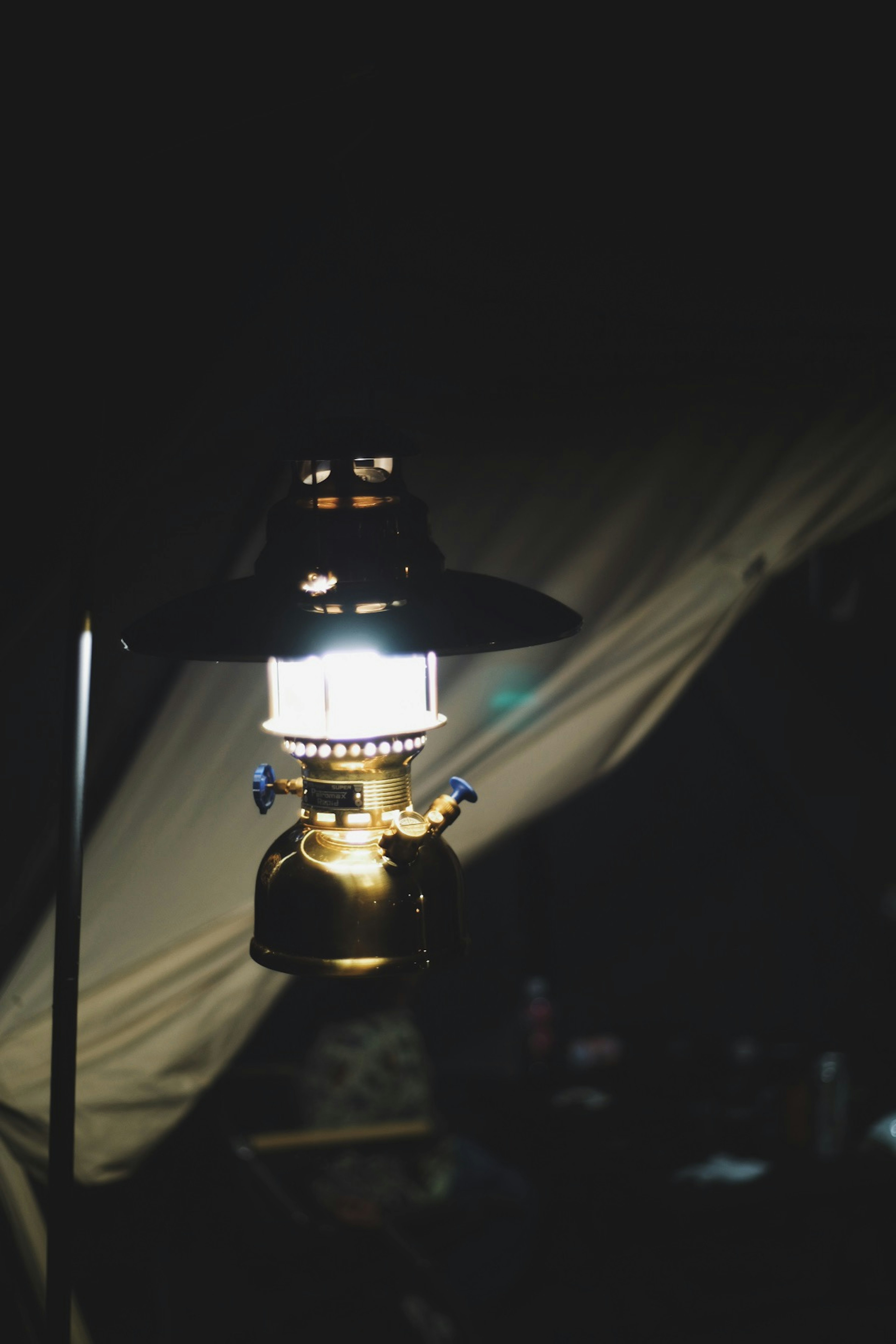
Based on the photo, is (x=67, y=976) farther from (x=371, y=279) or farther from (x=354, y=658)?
(x=371, y=279)

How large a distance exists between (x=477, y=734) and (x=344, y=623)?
2.39 feet

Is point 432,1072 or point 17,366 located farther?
point 432,1072

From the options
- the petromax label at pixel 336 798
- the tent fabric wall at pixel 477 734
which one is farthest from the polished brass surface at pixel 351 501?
the tent fabric wall at pixel 477 734

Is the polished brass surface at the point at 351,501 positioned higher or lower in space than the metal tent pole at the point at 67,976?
higher

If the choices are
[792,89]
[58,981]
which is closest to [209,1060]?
[58,981]

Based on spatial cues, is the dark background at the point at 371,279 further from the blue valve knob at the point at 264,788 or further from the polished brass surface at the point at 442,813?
the polished brass surface at the point at 442,813

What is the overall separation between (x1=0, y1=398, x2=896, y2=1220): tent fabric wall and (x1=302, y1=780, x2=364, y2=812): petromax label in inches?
22.2

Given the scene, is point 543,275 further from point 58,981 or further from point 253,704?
point 58,981

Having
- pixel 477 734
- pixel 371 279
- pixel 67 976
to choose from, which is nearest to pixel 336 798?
pixel 67 976

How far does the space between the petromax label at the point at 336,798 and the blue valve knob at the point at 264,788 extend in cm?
8

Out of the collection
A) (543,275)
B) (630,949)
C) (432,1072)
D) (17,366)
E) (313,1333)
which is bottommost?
(313,1333)

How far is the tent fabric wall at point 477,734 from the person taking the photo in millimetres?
1863

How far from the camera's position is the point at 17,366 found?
1837mm

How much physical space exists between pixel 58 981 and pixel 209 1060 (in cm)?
49
